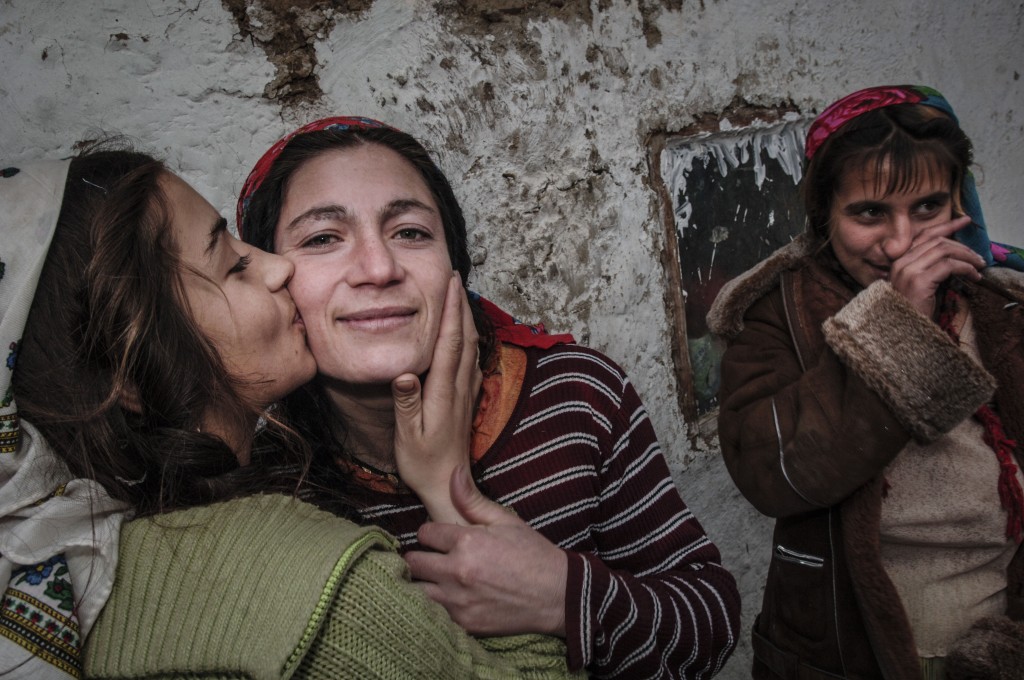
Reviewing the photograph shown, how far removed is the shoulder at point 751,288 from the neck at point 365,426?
1.07 m

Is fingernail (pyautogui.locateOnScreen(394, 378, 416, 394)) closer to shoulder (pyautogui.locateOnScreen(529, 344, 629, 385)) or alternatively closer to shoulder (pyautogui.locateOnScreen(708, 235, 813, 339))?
shoulder (pyautogui.locateOnScreen(529, 344, 629, 385))

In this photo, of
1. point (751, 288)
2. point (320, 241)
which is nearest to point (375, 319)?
point (320, 241)

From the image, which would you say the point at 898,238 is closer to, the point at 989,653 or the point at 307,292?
the point at 989,653

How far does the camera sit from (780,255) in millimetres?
2197

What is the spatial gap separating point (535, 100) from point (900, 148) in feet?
3.85

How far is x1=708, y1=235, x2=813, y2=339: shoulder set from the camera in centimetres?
216

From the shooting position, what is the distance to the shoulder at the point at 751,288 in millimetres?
2164

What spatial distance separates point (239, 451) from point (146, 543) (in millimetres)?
367

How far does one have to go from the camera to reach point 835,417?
5.85 feet

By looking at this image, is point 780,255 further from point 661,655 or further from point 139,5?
point 139,5

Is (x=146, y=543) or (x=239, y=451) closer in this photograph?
(x=146, y=543)

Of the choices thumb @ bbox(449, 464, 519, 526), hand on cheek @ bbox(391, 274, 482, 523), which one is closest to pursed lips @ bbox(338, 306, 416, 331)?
hand on cheek @ bbox(391, 274, 482, 523)

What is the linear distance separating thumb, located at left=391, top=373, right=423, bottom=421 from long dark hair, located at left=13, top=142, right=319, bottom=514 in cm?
31

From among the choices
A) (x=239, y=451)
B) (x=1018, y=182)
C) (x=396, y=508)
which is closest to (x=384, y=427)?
(x=396, y=508)
